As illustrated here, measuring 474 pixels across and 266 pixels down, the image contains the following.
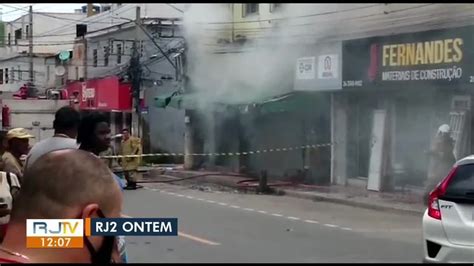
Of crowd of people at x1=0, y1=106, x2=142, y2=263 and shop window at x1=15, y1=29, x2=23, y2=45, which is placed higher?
shop window at x1=15, y1=29, x2=23, y2=45

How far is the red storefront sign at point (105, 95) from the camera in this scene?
30.5 meters

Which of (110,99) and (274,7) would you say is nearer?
(274,7)

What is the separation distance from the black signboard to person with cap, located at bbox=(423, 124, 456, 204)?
96cm

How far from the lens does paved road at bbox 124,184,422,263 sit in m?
8.65

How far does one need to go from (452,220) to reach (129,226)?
4.63 metres

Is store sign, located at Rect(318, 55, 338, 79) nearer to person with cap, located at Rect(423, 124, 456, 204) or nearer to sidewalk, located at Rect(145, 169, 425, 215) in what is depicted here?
sidewalk, located at Rect(145, 169, 425, 215)

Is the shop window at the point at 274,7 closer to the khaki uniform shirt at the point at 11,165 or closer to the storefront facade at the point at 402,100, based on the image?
the storefront facade at the point at 402,100

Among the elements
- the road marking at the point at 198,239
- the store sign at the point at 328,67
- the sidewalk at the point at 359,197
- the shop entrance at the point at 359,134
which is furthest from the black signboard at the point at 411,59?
the road marking at the point at 198,239

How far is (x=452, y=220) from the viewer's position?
21.6ft

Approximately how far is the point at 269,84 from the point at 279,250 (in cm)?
1121

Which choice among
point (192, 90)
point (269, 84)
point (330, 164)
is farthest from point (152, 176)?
→ point (330, 164)

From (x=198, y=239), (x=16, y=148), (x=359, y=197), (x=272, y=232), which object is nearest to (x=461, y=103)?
(x=359, y=197)

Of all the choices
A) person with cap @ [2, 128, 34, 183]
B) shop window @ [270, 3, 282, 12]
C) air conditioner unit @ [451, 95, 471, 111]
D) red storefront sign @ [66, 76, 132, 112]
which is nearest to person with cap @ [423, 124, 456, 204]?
air conditioner unit @ [451, 95, 471, 111]

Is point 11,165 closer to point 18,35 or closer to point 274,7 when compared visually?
point 274,7
